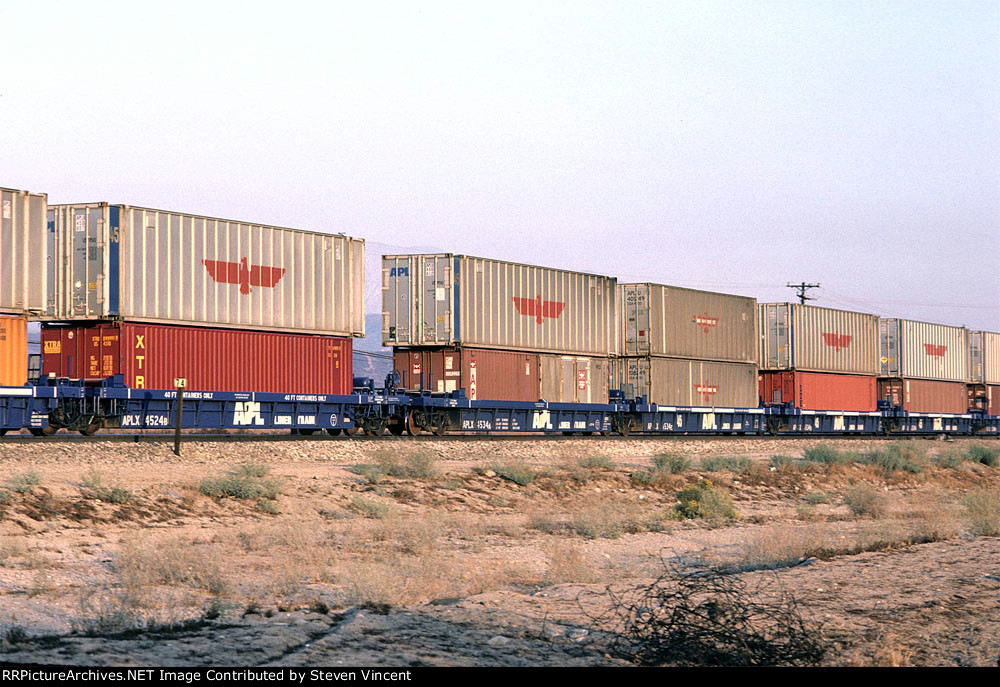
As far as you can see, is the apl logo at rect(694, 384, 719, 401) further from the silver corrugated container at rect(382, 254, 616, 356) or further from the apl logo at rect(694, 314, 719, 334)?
the silver corrugated container at rect(382, 254, 616, 356)

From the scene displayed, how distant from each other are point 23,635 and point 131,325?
61.6 ft

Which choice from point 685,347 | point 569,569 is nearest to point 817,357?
point 685,347

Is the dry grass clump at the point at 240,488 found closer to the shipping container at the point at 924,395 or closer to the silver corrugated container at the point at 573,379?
the silver corrugated container at the point at 573,379

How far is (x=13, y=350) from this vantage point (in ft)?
77.1

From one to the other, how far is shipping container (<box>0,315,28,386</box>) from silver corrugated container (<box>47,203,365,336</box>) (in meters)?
2.45

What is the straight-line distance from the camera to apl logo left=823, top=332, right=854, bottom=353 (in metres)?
49.7

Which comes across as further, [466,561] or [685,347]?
[685,347]

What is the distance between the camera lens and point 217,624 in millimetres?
9359

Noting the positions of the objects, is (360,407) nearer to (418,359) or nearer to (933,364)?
(418,359)

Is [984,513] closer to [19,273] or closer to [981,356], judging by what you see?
[19,273]

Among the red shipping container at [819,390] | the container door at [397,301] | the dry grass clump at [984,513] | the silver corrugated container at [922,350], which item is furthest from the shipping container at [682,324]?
the dry grass clump at [984,513]

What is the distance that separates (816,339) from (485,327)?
68.9 feet

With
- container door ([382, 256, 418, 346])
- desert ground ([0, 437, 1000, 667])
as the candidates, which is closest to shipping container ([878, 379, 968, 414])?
desert ground ([0, 437, 1000, 667])

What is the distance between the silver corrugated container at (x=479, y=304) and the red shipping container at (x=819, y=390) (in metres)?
13.7
